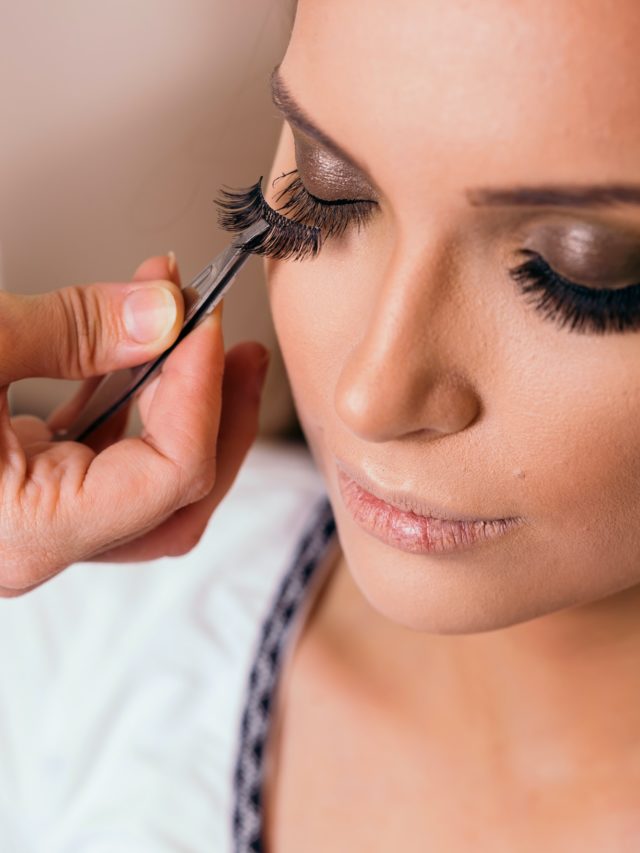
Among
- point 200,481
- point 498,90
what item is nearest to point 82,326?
point 200,481

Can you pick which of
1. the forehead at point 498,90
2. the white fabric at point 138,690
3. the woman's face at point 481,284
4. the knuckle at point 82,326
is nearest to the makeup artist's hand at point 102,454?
the knuckle at point 82,326

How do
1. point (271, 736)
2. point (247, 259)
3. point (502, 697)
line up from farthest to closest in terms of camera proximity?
point (271, 736) → point (502, 697) → point (247, 259)

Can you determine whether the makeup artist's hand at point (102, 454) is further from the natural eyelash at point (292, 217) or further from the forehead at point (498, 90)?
the forehead at point (498, 90)

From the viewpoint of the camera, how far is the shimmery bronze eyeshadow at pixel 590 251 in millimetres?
586

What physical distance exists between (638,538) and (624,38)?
0.32 meters

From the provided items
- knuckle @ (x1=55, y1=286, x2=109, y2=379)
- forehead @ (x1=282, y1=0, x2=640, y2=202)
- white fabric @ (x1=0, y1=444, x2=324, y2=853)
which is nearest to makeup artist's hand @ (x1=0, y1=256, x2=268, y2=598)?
knuckle @ (x1=55, y1=286, x2=109, y2=379)

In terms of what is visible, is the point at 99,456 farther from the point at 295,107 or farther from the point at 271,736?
the point at 271,736

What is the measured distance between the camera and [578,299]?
62cm

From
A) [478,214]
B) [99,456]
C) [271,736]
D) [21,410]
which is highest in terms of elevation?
[478,214]

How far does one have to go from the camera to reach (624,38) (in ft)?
1.82

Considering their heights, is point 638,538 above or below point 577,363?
below

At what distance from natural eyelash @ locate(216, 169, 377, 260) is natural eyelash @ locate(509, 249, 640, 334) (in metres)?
0.12

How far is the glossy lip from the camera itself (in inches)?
27.9

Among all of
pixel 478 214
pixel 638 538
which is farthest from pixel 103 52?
pixel 638 538
